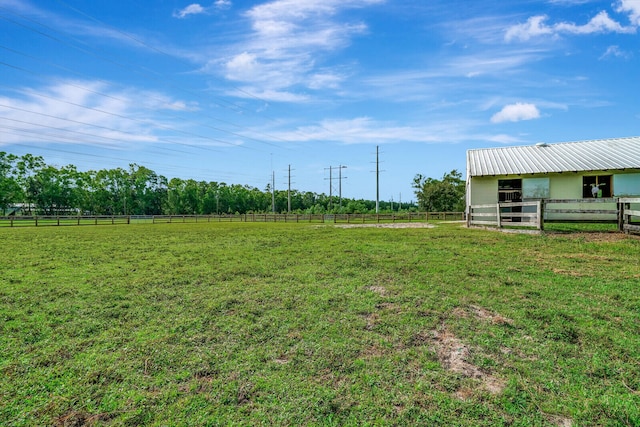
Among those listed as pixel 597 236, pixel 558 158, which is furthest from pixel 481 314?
pixel 558 158

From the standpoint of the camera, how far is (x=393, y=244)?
1056 cm

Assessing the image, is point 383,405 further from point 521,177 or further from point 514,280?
point 521,177

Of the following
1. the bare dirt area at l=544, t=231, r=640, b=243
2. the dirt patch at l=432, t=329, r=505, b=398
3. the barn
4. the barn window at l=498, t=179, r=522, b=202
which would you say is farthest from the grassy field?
the barn window at l=498, t=179, r=522, b=202

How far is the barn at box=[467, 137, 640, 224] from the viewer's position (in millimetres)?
18266

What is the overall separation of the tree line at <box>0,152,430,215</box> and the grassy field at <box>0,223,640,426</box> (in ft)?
176

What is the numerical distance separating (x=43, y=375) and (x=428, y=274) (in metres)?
5.54

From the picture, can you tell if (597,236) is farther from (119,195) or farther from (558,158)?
(119,195)

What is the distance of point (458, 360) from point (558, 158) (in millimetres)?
21689

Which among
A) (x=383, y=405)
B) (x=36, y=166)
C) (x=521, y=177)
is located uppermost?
(x=36, y=166)

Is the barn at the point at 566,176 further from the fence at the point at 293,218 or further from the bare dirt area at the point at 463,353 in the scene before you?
the bare dirt area at the point at 463,353

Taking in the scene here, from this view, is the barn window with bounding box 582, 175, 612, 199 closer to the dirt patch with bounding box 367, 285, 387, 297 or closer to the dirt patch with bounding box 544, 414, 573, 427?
the dirt patch with bounding box 367, 285, 387, 297

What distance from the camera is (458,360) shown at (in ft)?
11.3

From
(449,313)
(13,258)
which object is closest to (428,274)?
(449,313)

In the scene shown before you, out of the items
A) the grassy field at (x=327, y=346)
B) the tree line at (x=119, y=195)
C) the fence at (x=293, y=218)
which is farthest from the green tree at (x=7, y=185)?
the grassy field at (x=327, y=346)
